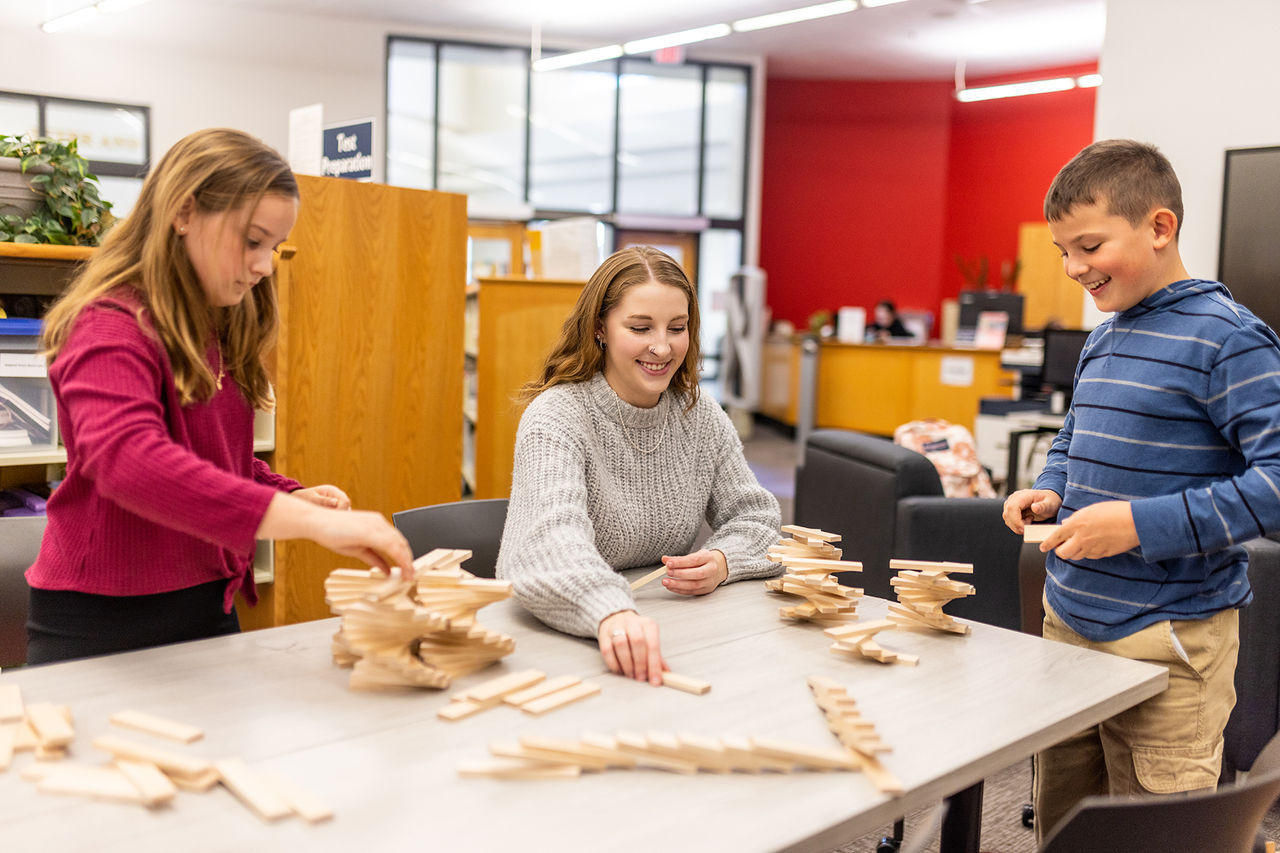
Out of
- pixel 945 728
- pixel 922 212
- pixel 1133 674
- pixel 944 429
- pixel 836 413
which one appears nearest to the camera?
pixel 945 728

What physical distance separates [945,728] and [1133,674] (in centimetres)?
40

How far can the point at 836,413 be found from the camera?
411 inches

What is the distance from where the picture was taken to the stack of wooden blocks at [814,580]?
1.64 metres

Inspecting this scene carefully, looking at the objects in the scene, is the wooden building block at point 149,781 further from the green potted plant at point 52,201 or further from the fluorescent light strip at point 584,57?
the fluorescent light strip at point 584,57

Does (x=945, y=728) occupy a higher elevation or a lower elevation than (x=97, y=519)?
lower

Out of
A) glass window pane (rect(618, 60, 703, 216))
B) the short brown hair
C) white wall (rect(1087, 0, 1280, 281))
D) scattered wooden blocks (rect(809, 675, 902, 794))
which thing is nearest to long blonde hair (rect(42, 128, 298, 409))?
scattered wooden blocks (rect(809, 675, 902, 794))

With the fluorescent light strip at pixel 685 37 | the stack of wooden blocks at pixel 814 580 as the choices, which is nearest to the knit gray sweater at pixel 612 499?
the stack of wooden blocks at pixel 814 580

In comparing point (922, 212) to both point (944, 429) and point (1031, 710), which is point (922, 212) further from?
point (1031, 710)

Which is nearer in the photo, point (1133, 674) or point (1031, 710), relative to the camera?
point (1031, 710)

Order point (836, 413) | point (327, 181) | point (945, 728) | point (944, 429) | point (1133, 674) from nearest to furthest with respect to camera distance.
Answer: point (945, 728) < point (1133, 674) < point (327, 181) < point (944, 429) < point (836, 413)

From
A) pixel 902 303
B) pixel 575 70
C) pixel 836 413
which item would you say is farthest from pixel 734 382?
pixel 575 70

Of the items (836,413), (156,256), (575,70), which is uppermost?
(575,70)

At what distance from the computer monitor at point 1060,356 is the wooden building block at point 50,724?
19.6ft

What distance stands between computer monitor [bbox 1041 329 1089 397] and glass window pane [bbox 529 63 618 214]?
19.4ft
